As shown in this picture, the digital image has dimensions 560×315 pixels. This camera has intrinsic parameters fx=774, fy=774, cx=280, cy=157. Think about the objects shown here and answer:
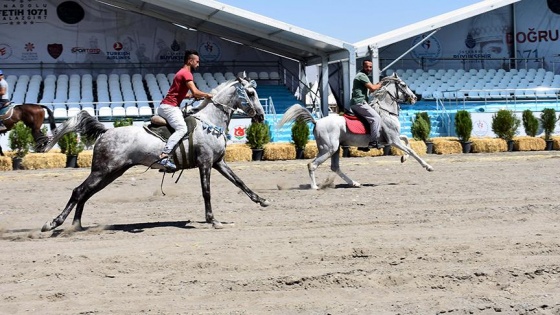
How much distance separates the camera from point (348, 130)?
594 inches

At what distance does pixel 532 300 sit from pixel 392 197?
6644mm

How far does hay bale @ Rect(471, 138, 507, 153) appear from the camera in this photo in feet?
83.7

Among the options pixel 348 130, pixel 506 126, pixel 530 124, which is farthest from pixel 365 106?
pixel 530 124

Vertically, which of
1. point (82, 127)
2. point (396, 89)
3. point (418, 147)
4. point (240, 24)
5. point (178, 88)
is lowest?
point (418, 147)

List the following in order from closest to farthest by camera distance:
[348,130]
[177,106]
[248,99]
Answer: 1. [177,106]
2. [248,99]
3. [348,130]

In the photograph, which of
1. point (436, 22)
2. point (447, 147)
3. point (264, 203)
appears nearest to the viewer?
point (264, 203)

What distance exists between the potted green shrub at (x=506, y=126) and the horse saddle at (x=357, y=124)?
12555mm

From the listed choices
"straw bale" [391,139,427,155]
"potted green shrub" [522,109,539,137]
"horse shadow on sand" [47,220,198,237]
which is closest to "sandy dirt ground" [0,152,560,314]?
"horse shadow on sand" [47,220,198,237]

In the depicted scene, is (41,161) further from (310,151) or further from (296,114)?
(296,114)

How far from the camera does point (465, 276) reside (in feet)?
21.5

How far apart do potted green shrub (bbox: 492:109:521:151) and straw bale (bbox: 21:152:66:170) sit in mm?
14513

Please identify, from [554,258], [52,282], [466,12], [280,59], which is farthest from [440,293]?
[280,59]

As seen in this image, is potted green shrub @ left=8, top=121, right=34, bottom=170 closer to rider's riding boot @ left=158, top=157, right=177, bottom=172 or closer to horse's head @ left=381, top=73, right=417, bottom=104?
horse's head @ left=381, top=73, right=417, bottom=104

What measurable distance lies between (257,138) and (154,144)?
14.0m
